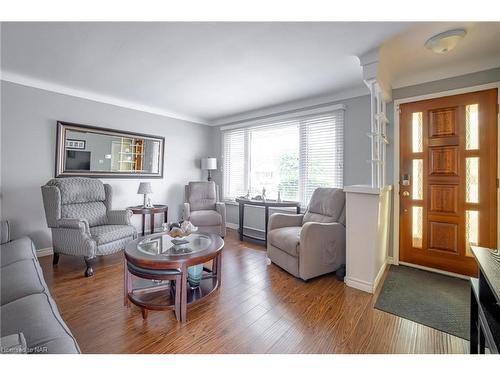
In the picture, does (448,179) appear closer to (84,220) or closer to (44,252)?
(84,220)

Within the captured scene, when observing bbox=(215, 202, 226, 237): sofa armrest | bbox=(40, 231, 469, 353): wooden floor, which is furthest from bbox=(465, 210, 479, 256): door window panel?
bbox=(215, 202, 226, 237): sofa armrest

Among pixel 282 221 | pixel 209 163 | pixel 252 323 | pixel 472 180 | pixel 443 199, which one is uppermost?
pixel 209 163

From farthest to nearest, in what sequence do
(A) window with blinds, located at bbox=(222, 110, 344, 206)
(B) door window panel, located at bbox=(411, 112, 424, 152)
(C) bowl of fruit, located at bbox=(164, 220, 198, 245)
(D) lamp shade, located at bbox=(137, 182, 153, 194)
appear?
(D) lamp shade, located at bbox=(137, 182, 153, 194) → (A) window with blinds, located at bbox=(222, 110, 344, 206) → (B) door window panel, located at bbox=(411, 112, 424, 152) → (C) bowl of fruit, located at bbox=(164, 220, 198, 245)

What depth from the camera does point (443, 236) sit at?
102 inches

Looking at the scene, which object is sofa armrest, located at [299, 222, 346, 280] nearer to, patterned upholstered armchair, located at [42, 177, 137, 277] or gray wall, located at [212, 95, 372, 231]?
gray wall, located at [212, 95, 372, 231]

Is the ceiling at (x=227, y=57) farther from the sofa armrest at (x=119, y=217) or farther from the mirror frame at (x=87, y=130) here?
the sofa armrest at (x=119, y=217)

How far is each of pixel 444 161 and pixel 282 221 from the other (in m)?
2.00

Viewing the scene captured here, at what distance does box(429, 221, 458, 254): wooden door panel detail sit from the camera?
2.52m

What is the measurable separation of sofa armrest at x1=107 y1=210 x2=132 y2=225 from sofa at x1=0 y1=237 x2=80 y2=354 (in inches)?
53.6

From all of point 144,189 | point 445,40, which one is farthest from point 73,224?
point 445,40

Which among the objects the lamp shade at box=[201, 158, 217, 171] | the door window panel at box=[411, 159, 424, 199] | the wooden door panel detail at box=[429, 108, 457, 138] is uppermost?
the wooden door panel detail at box=[429, 108, 457, 138]

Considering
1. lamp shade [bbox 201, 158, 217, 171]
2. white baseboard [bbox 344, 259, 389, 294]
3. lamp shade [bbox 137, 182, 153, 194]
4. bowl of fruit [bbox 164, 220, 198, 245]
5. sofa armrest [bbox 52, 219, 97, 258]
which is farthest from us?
lamp shade [bbox 201, 158, 217, 171]

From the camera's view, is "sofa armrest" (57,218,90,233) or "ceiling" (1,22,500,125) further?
"sofa armrest" (57,218,90,233)
